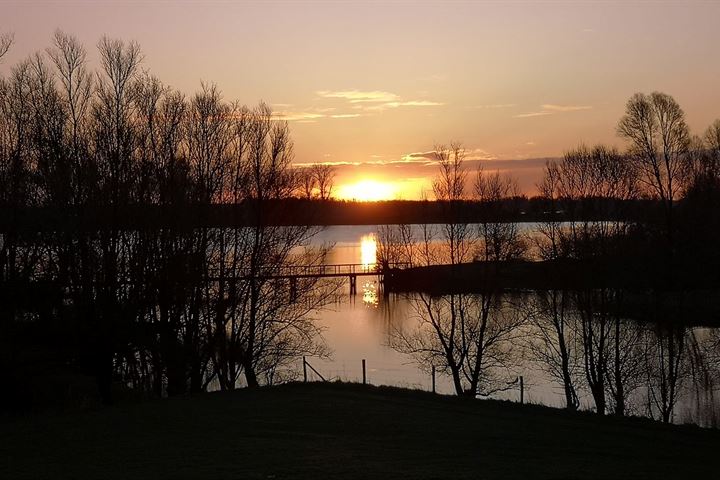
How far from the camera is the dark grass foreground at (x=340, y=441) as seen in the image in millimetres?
12414

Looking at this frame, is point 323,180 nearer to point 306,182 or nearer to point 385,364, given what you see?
point 306,182

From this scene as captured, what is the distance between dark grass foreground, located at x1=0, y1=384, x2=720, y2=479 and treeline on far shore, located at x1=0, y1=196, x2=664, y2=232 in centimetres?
888

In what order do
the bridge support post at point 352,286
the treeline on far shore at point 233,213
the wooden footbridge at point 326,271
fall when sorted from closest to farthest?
the treeline on far shore at point 233,213 < the wooden footbridge at point 326,271 < the bridge support post at point 352,286

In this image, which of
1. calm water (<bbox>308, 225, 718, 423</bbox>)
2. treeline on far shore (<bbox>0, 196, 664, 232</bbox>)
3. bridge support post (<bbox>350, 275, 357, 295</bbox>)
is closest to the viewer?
treeline on far shore (<bbox>0, 196, 664, 232</bbox>)

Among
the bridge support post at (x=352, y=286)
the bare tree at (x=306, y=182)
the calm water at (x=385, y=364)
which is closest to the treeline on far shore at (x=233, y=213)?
the bare tree at (x=306, y=182)

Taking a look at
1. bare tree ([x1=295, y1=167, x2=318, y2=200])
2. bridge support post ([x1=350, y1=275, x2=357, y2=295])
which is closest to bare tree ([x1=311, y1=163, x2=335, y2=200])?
bare tree ([x1=295, y1=167, x2=318, y2=200])

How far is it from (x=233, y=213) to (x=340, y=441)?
18700mm

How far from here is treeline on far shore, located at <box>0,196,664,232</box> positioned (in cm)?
2675

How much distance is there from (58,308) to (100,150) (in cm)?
690

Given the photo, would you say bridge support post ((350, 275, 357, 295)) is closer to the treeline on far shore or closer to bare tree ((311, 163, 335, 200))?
the treeline on far shore

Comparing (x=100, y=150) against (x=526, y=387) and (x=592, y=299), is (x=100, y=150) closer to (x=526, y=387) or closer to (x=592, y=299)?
(x=526, y=387)

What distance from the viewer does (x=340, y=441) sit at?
49.8 feet

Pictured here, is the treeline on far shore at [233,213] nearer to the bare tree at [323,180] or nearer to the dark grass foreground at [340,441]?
the bare tree at [323,180]

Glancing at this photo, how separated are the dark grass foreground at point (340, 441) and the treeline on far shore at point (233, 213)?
8.88 m
